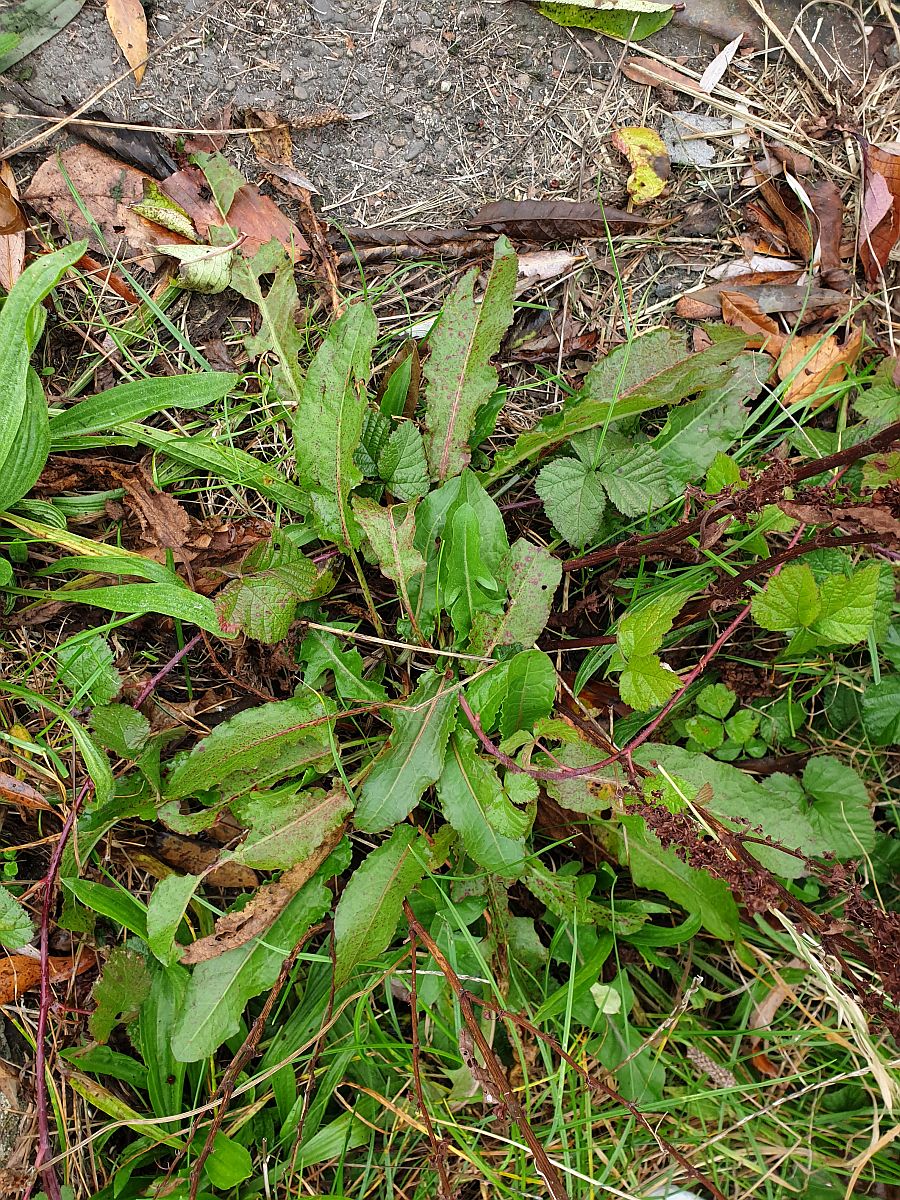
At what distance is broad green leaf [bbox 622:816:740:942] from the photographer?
2.11 meters

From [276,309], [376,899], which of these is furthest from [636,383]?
[376,899]

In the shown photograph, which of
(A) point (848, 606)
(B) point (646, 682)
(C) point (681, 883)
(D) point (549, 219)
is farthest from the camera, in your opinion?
(D) point (549, 219)

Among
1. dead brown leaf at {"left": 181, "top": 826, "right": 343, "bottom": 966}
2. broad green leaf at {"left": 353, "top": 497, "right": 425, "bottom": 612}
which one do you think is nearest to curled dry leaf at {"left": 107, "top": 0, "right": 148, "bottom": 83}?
broad green leaf at {"left": 353, "top": 497, "right": 425, "bottom": 612}

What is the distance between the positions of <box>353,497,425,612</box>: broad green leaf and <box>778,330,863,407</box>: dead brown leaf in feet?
4.03

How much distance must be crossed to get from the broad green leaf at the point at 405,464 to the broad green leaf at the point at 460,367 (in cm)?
7

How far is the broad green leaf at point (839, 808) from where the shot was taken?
2.23 metres

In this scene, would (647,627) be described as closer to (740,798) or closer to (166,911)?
(740,798)

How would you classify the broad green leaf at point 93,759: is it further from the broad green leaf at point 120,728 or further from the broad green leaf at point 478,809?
the broad green leaf at point 478,809

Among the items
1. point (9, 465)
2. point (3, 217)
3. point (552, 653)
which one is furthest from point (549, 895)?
point (3, 217)

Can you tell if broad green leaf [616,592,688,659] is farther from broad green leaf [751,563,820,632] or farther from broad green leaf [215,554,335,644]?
broad green leaf [215,554,335,644]

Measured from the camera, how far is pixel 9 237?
2.20 meters

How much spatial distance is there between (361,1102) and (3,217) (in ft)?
8.48

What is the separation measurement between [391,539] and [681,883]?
1.17 m

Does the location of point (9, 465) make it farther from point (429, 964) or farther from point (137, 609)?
point (429, 964)
